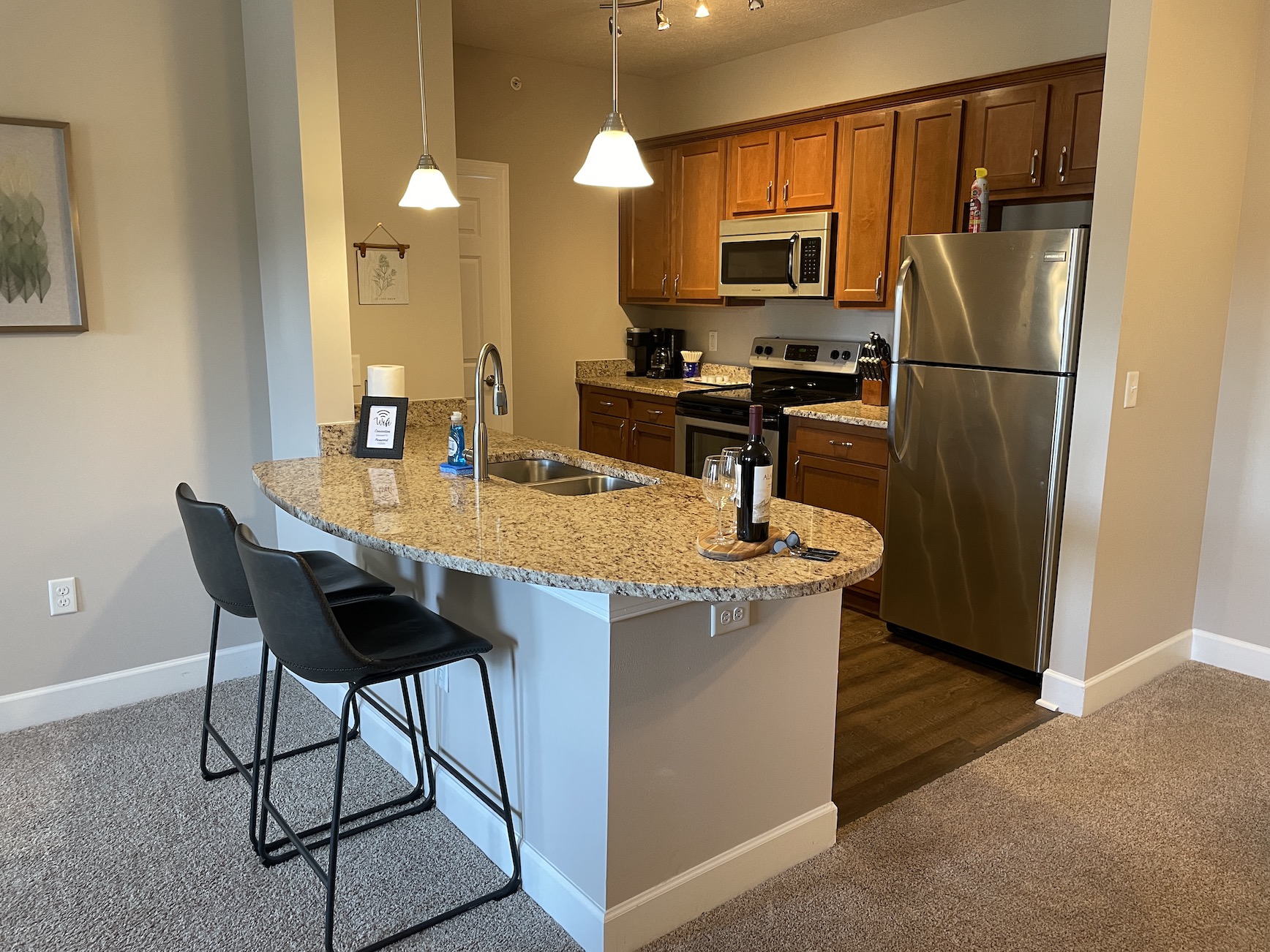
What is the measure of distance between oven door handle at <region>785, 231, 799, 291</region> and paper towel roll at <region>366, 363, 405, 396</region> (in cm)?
230

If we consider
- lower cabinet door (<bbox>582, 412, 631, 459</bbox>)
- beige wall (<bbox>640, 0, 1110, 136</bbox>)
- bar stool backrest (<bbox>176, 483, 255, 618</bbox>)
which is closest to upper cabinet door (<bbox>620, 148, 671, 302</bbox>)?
beige wall (<bbox>640, 0, 1110, 136</bbox>)

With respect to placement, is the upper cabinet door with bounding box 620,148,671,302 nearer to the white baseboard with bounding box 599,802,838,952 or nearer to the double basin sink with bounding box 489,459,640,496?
the double basin sink with bounding box 489,459,640,496

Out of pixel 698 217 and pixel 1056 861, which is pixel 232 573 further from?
pixel 698 217

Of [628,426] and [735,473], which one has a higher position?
[735,473]

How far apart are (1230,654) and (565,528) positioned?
3.00 metres

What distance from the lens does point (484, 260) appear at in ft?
16.8

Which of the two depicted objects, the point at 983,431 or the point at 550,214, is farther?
the point at 550,214

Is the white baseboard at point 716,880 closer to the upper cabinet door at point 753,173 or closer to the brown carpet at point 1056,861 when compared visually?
the brown carpet at point 1056,861

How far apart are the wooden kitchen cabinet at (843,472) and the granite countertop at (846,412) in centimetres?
3

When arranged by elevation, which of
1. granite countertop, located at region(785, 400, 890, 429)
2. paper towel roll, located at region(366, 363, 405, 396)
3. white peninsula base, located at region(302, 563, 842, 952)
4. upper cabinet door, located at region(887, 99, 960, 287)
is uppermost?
upper cabinet door, located at region(887, 99, 960, 287)

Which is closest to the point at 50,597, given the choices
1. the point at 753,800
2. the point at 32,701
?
the point at 32,701

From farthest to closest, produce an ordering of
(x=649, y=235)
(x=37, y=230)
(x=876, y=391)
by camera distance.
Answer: (x=649, y=235) → (x=876, y=391) → (x=37, y=230)

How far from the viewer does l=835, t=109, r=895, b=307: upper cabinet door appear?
4.22m

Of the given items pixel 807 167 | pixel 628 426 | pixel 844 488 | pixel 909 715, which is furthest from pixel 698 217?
pixel 909 715
